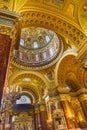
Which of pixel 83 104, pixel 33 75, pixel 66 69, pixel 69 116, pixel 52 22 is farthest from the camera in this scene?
pixel 33 75

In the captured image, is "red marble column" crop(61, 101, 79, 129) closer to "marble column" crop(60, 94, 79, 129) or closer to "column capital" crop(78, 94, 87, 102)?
"marble column" crop(60, 94, 79, 129)

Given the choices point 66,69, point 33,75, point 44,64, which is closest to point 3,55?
point 66,69

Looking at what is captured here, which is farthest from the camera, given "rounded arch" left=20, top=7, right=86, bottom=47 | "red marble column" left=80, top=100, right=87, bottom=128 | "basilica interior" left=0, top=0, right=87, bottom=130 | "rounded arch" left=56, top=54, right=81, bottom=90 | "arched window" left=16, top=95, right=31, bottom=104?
"arched window" left=16, top=95, right=31, bottom=104

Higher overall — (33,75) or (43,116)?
(33,75)

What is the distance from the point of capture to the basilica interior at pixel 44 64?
520 centimetres

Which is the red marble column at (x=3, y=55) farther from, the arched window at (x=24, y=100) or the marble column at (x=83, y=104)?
the arched window at (x=24, y=100)

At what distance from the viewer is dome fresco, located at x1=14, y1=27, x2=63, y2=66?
14.6 meters

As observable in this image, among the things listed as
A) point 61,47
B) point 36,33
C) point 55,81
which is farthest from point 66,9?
point 36,33

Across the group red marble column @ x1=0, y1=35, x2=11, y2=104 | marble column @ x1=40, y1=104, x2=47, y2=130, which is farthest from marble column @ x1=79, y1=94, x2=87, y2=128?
red marble column @ x1=0, y1=35, x2=11, y2=104

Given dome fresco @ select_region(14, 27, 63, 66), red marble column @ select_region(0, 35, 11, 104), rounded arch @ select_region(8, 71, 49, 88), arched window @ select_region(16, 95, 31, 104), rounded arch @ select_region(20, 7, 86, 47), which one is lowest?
red marble column @ select_region(0, 35, 11, 104)

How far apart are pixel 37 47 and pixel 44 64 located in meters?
3.17

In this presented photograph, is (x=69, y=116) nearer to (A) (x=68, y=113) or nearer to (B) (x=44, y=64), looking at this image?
(A) (x=68, y=113)

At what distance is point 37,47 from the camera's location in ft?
54.0

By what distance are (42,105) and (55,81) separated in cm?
358
